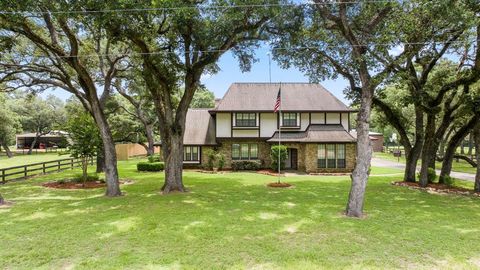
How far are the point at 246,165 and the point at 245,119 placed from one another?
3.81 meters

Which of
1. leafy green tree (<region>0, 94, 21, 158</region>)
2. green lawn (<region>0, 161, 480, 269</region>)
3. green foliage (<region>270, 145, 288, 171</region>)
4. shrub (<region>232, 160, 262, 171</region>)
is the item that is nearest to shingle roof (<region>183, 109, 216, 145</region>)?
shrub (<region>232, 160, 262, 171</region>)

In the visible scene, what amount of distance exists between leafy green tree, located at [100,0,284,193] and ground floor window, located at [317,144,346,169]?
34.4 feet

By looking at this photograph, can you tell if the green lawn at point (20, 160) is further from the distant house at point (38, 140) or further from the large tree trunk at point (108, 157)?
the distant house at point (38, 140)

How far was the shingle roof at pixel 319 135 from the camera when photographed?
21.4 meters

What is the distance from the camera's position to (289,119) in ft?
77.3

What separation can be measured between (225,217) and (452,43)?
12.6 metres

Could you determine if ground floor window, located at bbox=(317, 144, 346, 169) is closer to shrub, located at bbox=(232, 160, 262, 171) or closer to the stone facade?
the stone facade

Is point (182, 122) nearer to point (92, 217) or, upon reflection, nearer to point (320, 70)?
point (92, 217)

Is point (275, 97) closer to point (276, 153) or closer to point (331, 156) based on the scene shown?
point (276, 153)

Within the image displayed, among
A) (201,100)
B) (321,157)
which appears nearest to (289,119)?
(321,157)

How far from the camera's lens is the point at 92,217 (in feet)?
29.1

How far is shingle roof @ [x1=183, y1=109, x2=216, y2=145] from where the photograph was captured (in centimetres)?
2365

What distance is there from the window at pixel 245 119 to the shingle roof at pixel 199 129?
2635 millimetres

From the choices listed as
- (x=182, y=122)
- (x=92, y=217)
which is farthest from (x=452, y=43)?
(x=92, y=217)
